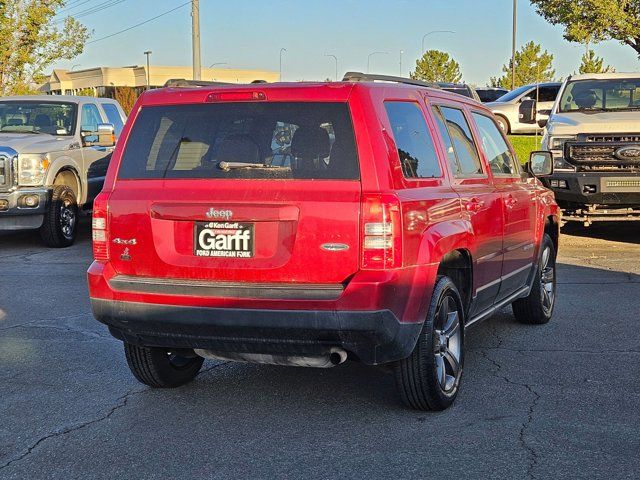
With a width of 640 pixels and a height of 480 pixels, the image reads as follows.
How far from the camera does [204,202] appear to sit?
15.9 feet

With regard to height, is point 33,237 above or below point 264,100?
below

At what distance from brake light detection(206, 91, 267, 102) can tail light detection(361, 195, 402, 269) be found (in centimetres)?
87

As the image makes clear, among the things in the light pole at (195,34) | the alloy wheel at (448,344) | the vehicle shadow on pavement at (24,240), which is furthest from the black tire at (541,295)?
the light pole at (195,34)

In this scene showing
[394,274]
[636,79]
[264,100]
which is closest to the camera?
[394,274]

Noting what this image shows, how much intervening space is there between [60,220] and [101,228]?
318 inches

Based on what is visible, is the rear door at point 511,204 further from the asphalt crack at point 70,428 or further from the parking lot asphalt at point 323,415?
the asphalt crack at point 70,428

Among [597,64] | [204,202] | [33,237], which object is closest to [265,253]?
[204,202]

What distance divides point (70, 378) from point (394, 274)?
251cm

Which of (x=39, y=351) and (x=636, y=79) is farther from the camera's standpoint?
(x=636, y=79)

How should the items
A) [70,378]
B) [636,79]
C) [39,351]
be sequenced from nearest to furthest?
[70,378] < [39,351] < [636,79]

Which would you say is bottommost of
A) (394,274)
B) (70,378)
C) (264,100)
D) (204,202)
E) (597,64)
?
(70,378)

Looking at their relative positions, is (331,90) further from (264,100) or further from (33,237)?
(33,237)

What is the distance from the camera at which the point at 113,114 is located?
1491cm

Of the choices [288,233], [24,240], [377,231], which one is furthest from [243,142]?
[24,240]
